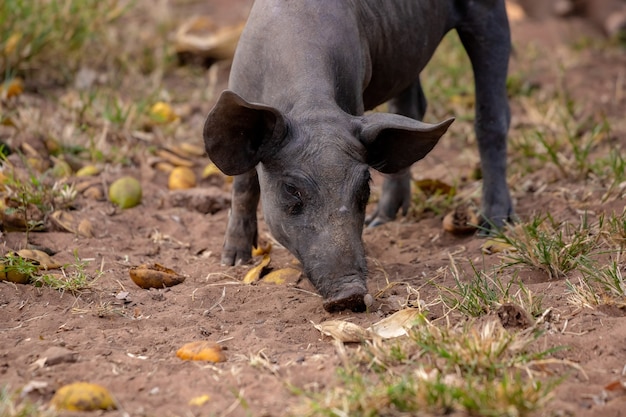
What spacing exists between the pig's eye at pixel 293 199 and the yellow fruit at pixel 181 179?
2052 mm

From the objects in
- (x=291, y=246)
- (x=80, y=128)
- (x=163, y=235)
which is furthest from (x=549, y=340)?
(x=80, y=128)

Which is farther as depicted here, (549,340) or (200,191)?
(200,191)

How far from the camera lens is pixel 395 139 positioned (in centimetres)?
422

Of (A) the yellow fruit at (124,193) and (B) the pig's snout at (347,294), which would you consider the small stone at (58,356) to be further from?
(A) the yellow fruit at (124,193)

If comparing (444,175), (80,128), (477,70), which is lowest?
(444,175)

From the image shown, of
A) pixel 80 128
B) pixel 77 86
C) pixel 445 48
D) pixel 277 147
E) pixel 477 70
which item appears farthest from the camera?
pixel 445 48

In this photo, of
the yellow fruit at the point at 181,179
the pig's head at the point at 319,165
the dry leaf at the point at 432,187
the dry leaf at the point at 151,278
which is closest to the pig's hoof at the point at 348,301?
the pig's head at the point at 319,165

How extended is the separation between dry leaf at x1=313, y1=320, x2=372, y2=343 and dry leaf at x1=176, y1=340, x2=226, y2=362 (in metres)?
0.43

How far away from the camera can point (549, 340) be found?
3.41m

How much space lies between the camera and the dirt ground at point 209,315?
3113 mm

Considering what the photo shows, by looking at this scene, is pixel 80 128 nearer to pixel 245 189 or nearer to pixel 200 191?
pixel 200 191

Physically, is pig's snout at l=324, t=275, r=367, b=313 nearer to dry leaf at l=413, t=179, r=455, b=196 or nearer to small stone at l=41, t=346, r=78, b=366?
small stone at l=41, t=346, r=78, b=366

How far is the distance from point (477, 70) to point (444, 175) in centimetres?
102

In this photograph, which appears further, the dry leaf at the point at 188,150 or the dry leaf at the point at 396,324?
the dry leaf at the point at 188,150
